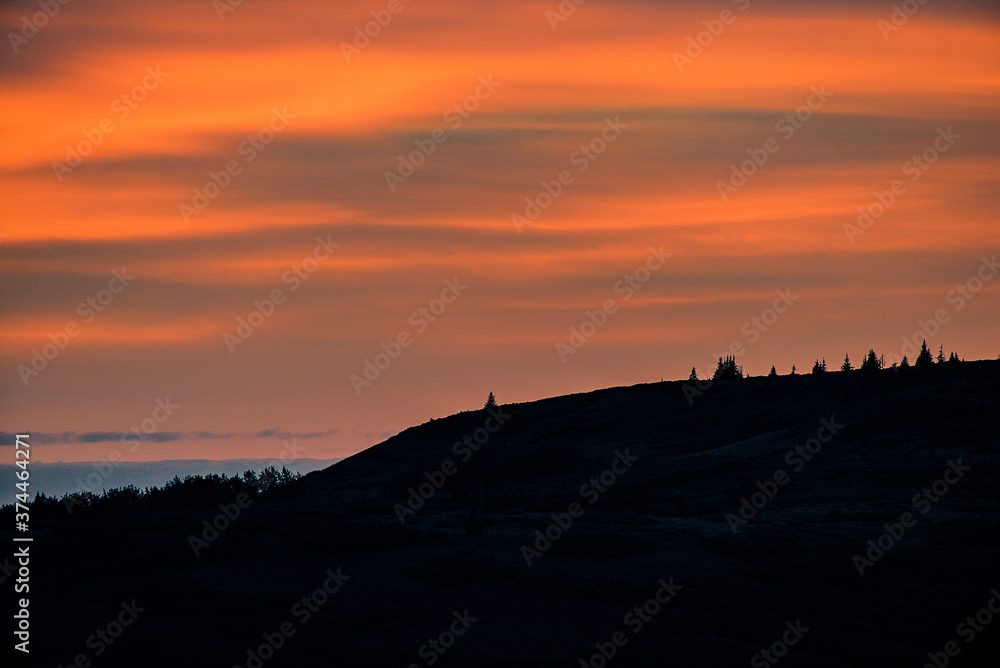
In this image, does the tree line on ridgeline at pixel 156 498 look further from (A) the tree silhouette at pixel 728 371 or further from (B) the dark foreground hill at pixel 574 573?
(A) the tree silhouette at pixel 728 371

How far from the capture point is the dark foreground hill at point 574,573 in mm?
35500

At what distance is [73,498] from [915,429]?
47319 millimetres

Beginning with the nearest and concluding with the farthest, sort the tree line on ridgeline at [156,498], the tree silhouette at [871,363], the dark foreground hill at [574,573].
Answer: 1. the dark foreground hill at [574,573]
2. the tree line on ridgeline at [156,498]
3. the tree silhouette at [871,363]

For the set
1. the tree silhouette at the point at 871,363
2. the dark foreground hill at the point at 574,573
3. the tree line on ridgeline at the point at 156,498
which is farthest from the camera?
the tree silhouette at the point at 871,363

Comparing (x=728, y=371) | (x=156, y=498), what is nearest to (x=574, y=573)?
(x=156, y=498)

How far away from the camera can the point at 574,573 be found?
41.5m

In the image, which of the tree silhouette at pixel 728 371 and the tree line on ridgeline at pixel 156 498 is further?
the tree silhouette at pixel 728 371

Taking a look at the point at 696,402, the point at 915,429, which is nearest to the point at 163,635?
the point at 915,429

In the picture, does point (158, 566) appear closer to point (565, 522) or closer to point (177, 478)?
point (565, 522)

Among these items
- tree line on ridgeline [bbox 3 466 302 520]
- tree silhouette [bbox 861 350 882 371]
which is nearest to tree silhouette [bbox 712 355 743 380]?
tree silhouette [bbox 861 350 882 371]

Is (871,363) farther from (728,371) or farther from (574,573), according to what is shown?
(574,573)

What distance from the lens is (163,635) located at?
36125mm

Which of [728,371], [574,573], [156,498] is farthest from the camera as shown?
[728,371]

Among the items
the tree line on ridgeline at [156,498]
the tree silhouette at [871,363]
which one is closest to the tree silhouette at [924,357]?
the tree silhouette at [871,363]
